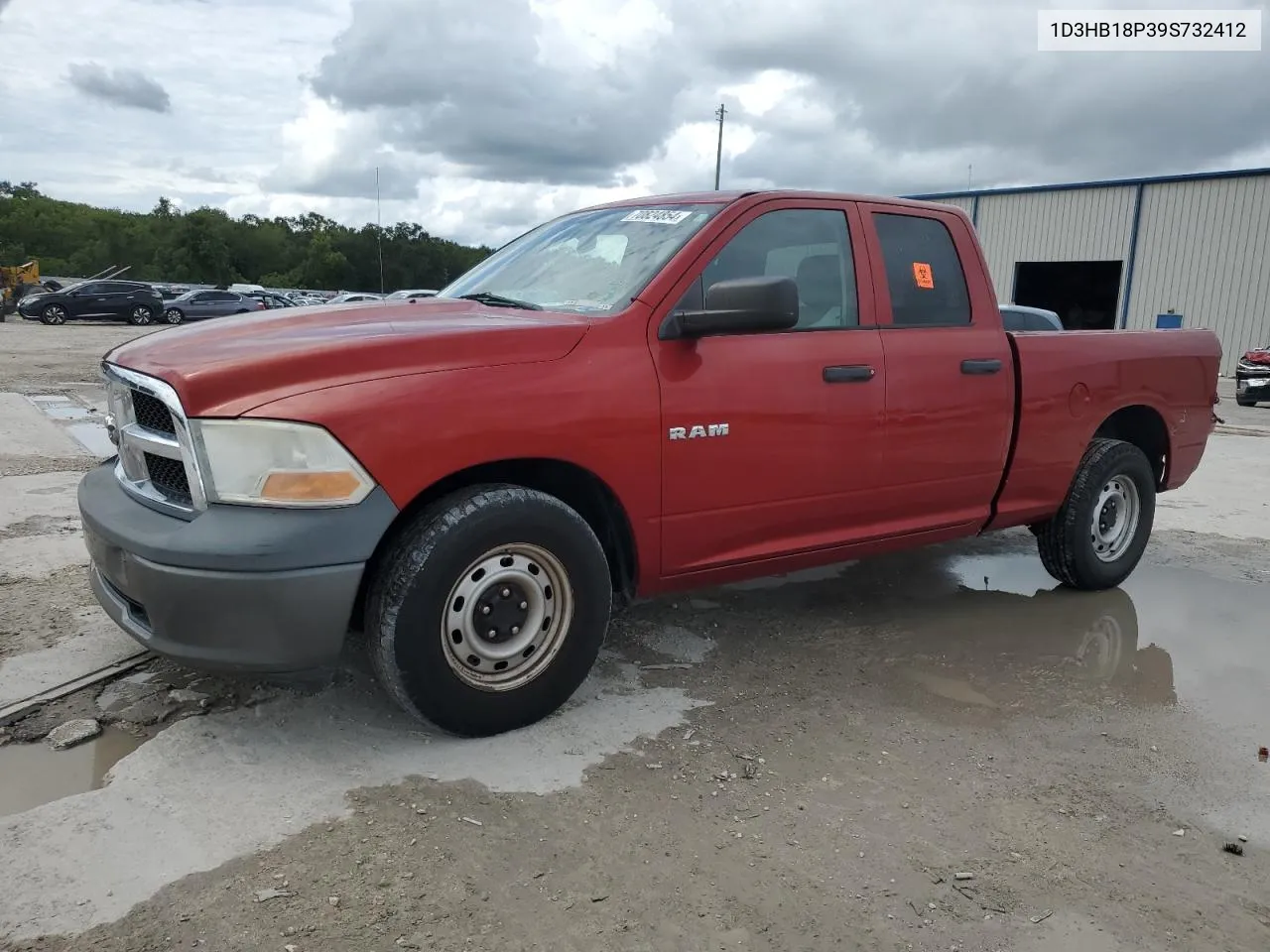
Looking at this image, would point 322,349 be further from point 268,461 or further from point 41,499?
point 41,499

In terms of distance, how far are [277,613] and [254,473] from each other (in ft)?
1.29

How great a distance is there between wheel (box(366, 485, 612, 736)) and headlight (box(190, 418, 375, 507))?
0.34m

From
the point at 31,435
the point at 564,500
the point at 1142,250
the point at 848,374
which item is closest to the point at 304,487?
the point at 564,500

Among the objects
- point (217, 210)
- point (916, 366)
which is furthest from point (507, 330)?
point (217, 210)

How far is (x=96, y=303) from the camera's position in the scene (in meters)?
32.4

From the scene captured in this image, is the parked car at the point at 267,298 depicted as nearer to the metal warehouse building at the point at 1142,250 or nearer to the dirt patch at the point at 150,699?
the metal warehouse building at the point at 1142,250

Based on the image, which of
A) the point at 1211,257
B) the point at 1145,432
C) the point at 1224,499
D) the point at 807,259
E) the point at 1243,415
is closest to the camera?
the point at 807,259

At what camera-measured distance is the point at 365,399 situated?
A: 107 inches

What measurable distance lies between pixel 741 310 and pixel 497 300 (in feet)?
3.61

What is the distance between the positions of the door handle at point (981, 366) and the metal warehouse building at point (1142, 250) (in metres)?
20.4

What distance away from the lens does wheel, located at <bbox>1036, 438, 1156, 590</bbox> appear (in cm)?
484

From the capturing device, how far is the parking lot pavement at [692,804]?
2260 mm

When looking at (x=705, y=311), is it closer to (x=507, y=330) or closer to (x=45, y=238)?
(x=507, y=330)

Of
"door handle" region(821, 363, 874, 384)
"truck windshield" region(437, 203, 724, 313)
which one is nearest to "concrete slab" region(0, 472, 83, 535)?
"truck windshield" region(437, 203, 724, 313)
